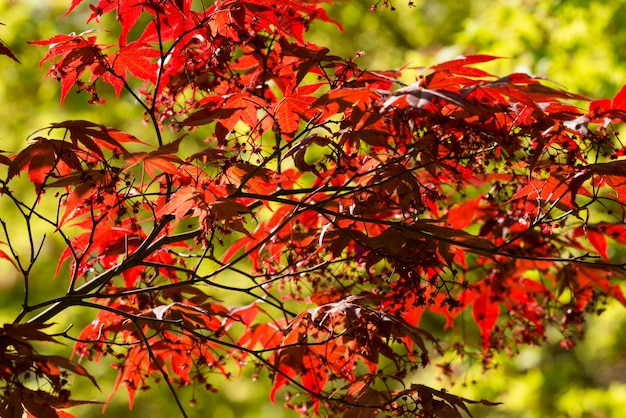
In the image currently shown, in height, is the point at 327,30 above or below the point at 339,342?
above

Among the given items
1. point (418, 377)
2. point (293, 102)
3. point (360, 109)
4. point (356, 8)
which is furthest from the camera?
point (356, 8)

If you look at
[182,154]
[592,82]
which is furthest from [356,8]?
[592,82]

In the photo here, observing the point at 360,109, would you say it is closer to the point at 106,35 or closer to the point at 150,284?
the point at 150,284

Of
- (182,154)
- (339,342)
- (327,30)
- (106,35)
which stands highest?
(327,30)

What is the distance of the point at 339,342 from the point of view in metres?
1.67

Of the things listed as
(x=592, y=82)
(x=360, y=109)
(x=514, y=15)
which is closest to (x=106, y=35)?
(x=514, y=15)

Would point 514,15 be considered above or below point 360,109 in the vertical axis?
above

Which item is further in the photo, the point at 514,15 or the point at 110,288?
the point at 514,15

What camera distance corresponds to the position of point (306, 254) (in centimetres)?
166

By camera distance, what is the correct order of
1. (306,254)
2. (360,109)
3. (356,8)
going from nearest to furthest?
(360,109) < (306,254) < (356,8)

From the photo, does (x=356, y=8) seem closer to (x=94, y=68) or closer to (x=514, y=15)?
(x=514, y=15)

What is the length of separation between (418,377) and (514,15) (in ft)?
10.7

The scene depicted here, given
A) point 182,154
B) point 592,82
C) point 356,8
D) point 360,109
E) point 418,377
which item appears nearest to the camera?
point 360,109

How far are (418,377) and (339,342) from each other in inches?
191
